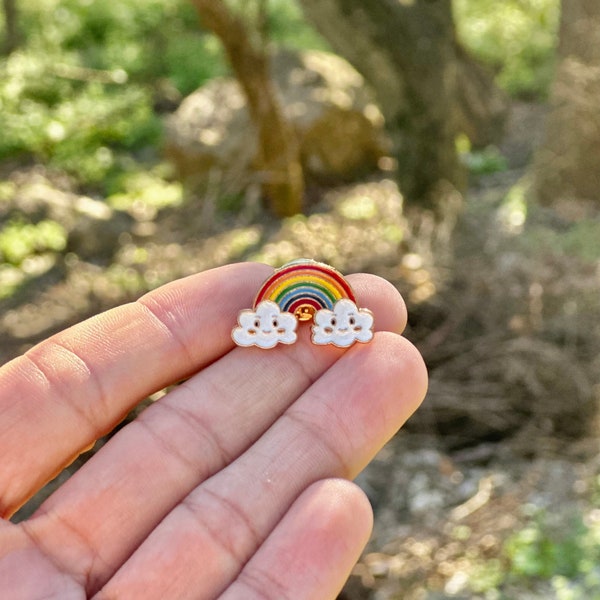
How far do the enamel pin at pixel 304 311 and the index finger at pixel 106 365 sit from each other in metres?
0.10

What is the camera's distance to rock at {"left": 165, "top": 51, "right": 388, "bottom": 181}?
7648 millimetres

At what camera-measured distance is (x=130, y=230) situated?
23.3 feet

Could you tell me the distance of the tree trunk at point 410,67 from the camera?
16.4 feet

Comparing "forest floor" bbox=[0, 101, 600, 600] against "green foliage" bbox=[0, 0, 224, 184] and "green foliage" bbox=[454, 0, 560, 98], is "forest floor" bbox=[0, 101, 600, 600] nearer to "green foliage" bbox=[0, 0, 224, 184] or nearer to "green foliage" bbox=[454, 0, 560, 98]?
"green foliage" bbox=[0, 0, 224, 184]

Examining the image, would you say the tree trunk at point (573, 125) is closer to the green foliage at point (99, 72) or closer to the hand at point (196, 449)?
the green foliage at point (99, 72)

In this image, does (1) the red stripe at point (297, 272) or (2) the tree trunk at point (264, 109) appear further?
(2) the tree trunk at point (264, 109)

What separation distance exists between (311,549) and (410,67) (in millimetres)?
3911

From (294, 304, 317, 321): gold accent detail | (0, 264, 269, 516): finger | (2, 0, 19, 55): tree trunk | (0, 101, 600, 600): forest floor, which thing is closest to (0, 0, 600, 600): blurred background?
(0, 101, 600, 600): forest floor

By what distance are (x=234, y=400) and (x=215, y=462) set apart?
199 mm

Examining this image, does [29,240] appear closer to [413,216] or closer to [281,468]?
[413,216]

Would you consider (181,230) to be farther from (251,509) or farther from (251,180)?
(251,509)

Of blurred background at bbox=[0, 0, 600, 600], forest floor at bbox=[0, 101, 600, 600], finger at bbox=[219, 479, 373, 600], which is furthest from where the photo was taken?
blurred background at bbox=[0, 0, 600, 600]

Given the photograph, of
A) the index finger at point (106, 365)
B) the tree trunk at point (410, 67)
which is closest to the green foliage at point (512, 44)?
the tree trunk at point (410, 67)

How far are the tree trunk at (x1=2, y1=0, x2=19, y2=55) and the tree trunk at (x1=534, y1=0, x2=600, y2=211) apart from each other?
871 centimetres
